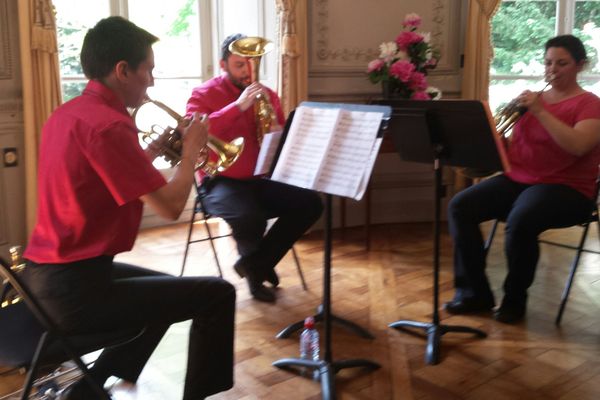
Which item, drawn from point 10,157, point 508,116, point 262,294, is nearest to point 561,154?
point 508,116

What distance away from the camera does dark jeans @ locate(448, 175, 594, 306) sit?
2.54m

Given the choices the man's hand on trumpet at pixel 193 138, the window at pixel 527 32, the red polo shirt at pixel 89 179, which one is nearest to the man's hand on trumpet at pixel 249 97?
the man's hand on trumpet at pixel 193 138

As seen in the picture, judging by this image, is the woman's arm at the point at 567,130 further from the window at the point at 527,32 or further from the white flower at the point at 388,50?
the window at the point at 527,32

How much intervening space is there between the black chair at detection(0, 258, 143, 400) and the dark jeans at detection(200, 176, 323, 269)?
3.64 ft

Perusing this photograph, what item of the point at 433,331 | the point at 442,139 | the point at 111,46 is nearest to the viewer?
the point at 111,46

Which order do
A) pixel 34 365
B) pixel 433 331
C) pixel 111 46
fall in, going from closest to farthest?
pixel 34 365, pixel 111 46, pixel 433 331

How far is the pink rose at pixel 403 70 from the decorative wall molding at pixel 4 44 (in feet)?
7.07

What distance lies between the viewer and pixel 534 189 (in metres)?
2.64

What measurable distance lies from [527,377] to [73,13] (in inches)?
129

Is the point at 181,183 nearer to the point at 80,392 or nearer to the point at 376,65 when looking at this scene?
the point at 80,392

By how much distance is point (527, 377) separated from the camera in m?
2.12

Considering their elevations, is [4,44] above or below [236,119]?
above

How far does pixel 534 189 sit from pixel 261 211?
1193mm

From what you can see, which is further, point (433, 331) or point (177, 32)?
point (177, 32)
